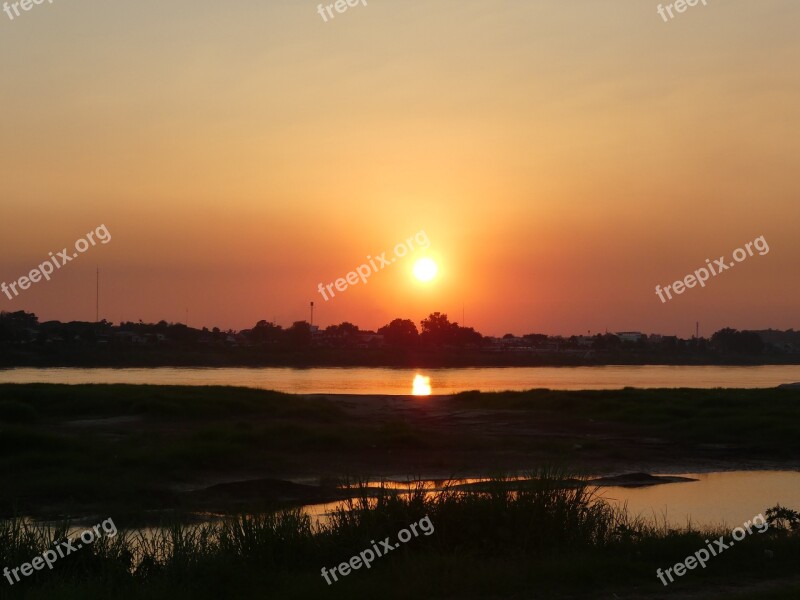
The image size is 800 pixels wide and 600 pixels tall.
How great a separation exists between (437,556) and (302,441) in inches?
665

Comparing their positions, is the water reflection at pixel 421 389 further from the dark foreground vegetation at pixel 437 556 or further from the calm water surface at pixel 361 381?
the dark foreground vegetation at pixel 437 556

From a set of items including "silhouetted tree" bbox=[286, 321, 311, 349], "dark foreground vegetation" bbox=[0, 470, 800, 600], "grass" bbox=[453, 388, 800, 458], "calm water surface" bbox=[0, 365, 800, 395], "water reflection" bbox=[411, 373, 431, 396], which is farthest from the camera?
"silhouetted tree" bbox=[286, 321, 311, 349]

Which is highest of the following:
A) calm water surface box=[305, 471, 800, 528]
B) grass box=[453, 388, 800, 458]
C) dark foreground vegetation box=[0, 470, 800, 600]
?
grass box=[453, 388, 800, 458]

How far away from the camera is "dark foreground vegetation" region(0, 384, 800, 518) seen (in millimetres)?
20625

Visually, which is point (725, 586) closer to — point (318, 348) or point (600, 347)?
point (318, 348)

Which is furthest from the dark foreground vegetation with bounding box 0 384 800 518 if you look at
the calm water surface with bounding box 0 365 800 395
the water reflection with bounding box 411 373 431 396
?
the calm water surface with bounding box 0 365 800 395

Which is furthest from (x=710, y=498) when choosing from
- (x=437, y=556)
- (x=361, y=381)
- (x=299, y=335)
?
(x=299, y=335)

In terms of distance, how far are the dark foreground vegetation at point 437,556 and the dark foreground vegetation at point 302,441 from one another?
170cm

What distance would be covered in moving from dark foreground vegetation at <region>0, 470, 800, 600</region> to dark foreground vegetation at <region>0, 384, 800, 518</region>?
5.58 ft

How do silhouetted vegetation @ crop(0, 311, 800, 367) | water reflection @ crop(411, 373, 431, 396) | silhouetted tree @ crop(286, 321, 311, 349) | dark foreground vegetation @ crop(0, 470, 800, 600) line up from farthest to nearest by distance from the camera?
silhouetted tree @ crop(286, 321, 311, 349), silhouetted vegetation @ crop(0, 311, 800, 367), water reflection @ crop(411, 373, 431, 396), dark foreground vegetation @ crop(0, 470, 800, 600)

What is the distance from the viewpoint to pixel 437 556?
11773mm

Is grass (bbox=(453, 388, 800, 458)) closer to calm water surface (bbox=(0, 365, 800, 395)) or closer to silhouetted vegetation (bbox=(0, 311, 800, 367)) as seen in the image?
calm water surface (bbox=(0, 365, 800, 395))

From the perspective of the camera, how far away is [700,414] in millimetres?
39125

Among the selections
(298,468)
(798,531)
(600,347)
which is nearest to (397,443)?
(298,468)
